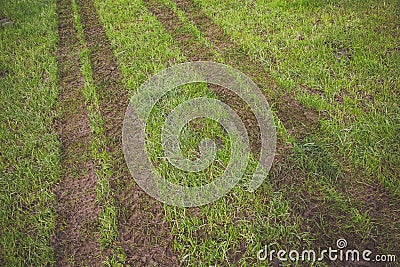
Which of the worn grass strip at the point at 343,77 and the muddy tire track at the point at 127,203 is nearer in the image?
the muddy tire track at the point at 127,203

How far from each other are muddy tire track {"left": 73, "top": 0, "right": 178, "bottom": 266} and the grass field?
0.01 meters

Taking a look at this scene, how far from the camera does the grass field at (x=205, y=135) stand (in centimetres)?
255

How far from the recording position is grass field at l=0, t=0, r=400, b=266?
8.38 feet

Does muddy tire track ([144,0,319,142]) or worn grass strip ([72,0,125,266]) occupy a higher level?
muddy tire track ([144,0,319,142])

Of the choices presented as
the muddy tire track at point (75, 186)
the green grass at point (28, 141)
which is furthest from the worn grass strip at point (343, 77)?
the green grass at point (28, 141)

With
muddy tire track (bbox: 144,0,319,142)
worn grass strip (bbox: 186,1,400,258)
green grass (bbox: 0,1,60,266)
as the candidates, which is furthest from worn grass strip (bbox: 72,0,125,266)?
worn grass strip (bbox: 186,1,400,258)

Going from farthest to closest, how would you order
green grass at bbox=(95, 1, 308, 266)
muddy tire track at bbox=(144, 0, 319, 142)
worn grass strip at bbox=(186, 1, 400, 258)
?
1. muddy tire track at bbox=(144, 0, 319, 142)
2. worn grass strip at bbox=(186, 1, 400, 258)
3. green grass at bbox=(95, 1, 308, 266)

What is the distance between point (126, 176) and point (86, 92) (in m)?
1.34

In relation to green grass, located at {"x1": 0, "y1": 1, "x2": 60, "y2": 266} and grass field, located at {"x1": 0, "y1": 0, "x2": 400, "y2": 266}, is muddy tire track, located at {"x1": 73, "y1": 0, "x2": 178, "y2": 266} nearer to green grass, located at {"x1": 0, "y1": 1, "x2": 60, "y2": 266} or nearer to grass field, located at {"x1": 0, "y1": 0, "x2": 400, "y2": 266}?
grass field, located at {"x1": 0, "y1": 0, "x2": 400, "y2": 266}

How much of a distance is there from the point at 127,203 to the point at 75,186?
18.6 inches

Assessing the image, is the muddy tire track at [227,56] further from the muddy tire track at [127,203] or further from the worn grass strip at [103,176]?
the worn grass strip at [103,176]

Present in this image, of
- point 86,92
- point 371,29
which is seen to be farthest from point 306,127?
point 86,92

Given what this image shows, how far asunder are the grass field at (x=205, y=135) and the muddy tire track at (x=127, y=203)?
10 millimetres

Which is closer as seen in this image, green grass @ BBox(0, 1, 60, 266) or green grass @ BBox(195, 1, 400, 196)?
green grass @ BBox(0, 1, 60, 266)
